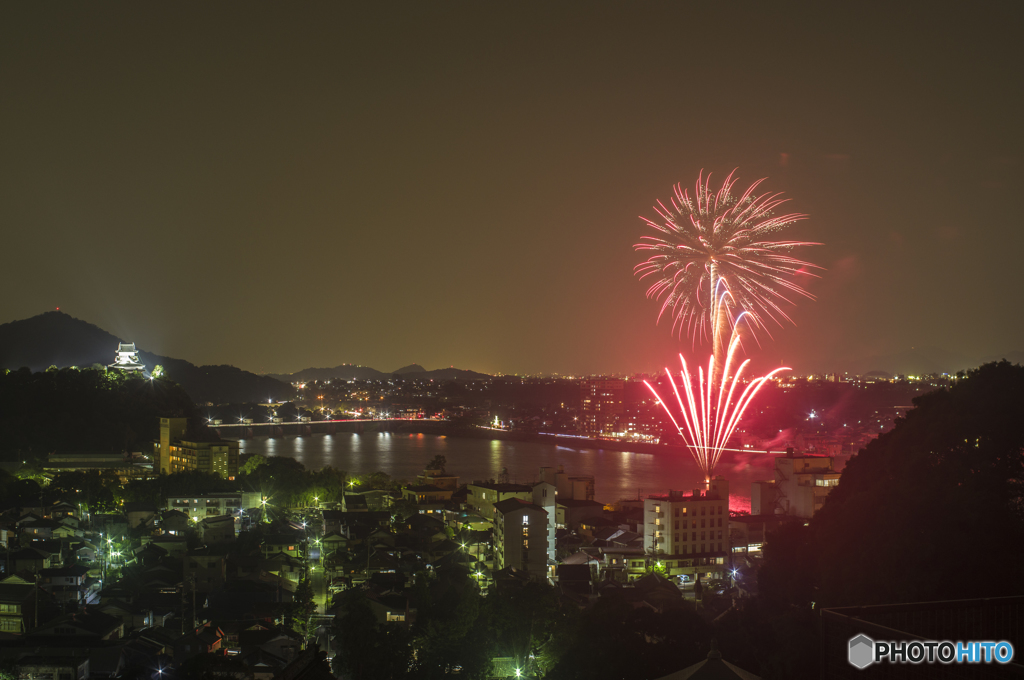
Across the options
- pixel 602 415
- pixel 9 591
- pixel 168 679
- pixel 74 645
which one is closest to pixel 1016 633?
pixel 168 679

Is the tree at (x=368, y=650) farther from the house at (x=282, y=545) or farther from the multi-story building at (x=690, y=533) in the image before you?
the multi-story building at (x=690, y=533)

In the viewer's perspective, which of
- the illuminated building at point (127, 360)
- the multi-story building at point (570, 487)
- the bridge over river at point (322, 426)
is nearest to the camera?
the multi-story building at point (570, 487)

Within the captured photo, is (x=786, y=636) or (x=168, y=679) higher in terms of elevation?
(x=786, y=636)

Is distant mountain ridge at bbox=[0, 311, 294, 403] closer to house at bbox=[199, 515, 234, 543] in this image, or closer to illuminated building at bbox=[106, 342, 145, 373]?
illuminated building at bbox=[106, 342, 145, 373]

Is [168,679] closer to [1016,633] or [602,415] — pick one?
[1016,633]

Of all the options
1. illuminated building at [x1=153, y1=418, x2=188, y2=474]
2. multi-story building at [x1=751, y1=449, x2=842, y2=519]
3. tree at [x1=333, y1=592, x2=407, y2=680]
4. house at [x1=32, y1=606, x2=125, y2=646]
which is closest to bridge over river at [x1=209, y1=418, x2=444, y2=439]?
illuminated building at [x1=153, y1=418, x2=188, y2=474]

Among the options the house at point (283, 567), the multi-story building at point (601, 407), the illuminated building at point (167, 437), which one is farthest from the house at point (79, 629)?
the multi-story building at point (601, 407)

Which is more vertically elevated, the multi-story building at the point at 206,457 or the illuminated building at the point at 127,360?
the illuminated building at the point at 127,360
